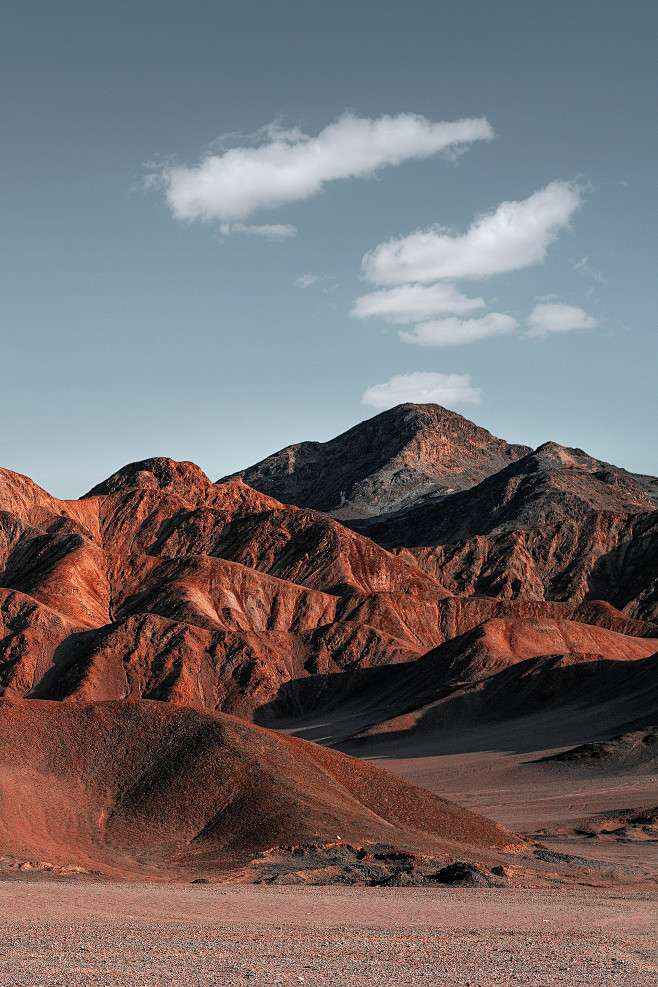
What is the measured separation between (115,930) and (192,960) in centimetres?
336

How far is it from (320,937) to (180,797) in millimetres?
13845

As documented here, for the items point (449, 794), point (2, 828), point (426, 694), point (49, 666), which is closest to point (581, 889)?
point (2, 828)

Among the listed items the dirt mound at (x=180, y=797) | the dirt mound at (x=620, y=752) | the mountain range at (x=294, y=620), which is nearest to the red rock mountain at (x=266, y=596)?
the mountain range at (x=294, y=620)

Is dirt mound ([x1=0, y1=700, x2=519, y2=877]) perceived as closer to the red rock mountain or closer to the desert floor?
the desert floor

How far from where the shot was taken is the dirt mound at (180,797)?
3192 cm

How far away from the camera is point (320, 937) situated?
20.8 meters

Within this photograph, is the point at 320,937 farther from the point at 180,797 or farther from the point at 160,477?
the point at 160,477

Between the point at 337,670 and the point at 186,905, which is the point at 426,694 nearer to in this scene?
the point at 337,670

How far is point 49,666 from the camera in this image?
101m

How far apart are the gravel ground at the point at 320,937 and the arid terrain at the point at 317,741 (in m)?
0.12

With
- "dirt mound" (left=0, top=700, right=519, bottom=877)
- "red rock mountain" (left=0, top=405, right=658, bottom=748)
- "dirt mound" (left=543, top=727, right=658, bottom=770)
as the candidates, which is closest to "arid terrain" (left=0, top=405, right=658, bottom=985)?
"dirt mound" (left=0, top=700, right=519, bottom=877)

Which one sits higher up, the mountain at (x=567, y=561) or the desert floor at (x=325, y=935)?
the mountain at (x=567, y=561)

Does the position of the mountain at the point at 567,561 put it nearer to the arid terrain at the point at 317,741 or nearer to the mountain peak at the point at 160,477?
the arid terrain at the point at 317,741

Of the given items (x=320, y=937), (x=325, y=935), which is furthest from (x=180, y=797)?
(x=320, y=937)
